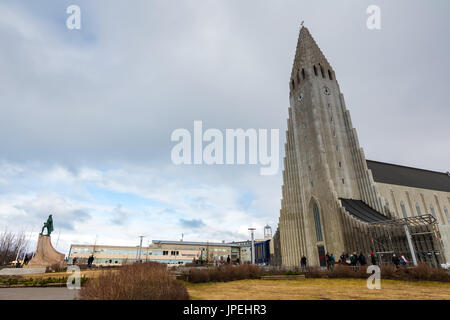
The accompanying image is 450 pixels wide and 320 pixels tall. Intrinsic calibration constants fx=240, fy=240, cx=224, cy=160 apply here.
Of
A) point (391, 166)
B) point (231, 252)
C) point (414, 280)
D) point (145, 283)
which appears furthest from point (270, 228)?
point (145, 283)

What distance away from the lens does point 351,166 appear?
42781mm

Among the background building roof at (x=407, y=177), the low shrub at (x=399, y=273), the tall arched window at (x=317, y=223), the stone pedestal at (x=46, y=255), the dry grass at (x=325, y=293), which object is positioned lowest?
the dry grass at (x=325, y=293)

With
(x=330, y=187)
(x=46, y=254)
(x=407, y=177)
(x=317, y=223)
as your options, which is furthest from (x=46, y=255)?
(x=407, y=177)

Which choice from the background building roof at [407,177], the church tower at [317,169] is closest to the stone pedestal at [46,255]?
the church tower at [317,169]

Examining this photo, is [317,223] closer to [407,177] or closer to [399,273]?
[407,177]

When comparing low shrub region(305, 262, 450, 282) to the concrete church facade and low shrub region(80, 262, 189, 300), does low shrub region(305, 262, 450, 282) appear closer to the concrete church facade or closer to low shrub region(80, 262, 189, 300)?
low shrub region(80, 262, 189, 300)

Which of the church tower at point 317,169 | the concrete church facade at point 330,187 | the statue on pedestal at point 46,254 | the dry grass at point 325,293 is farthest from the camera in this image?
the church tower at point 317,169

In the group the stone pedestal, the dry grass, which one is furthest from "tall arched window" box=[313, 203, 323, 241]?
the stone pedestal

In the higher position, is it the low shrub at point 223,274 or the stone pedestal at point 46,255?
the stone pedestal at point 46,255

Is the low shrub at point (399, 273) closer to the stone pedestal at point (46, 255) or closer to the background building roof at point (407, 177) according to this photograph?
the stone pedestal at point (46, 255)

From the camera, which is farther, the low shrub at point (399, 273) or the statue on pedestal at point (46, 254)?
the statue on pedestal at point (46, 254)

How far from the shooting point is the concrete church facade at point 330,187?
34281mm

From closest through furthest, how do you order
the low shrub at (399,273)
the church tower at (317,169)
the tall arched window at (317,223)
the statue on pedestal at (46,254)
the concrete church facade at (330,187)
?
the low shrub at (399,273), the statue on pedestal at (46,254), the concrete church facade at (330,187), the church tower at (317,169), the tall arched window at (317,223)
